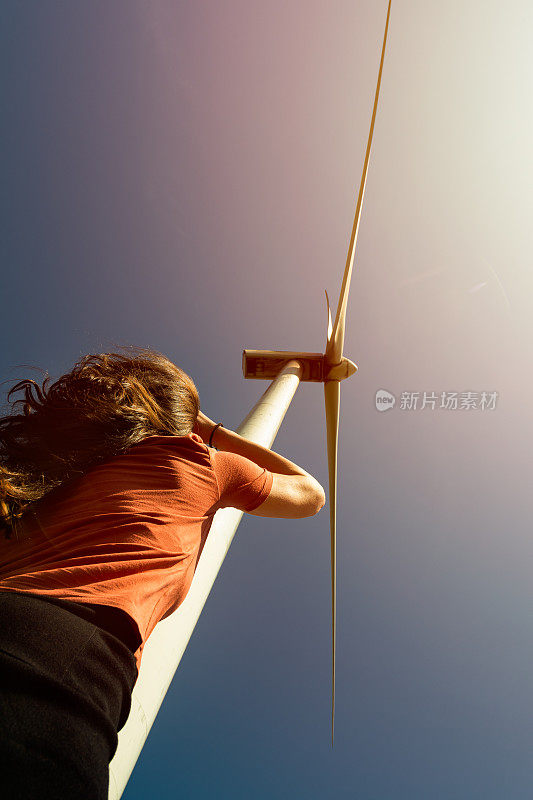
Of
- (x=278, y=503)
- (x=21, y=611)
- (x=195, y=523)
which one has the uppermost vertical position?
(x=21, y=611)

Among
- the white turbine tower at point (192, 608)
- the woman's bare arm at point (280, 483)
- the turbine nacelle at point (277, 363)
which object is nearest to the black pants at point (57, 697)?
the white turbine tower at point (192, 608)

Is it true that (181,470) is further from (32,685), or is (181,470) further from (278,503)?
(32,685)

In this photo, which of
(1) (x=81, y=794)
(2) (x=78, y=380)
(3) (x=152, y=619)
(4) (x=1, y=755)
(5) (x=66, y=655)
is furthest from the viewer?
(2) (x=78, y=380)

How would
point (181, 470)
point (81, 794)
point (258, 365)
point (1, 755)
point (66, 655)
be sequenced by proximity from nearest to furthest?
point (1, 755) < point (81, 794) < point (66, 655) < point (181, 470) < point (258, 365)

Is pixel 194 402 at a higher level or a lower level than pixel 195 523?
higher

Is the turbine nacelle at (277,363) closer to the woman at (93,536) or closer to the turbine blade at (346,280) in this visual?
the turbine blade at (346,280)

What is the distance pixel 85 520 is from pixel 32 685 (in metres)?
1.02

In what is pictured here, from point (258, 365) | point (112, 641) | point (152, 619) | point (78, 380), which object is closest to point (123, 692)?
point (112, 641)

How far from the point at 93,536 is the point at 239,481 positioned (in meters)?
1.16

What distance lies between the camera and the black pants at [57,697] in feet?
4.23

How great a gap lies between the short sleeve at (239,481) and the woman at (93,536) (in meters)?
0.01

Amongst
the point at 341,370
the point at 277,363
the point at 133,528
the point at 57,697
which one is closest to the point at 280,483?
the point at 133,528

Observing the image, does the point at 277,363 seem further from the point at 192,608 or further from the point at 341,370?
the point at 192,608

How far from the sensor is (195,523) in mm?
2881
